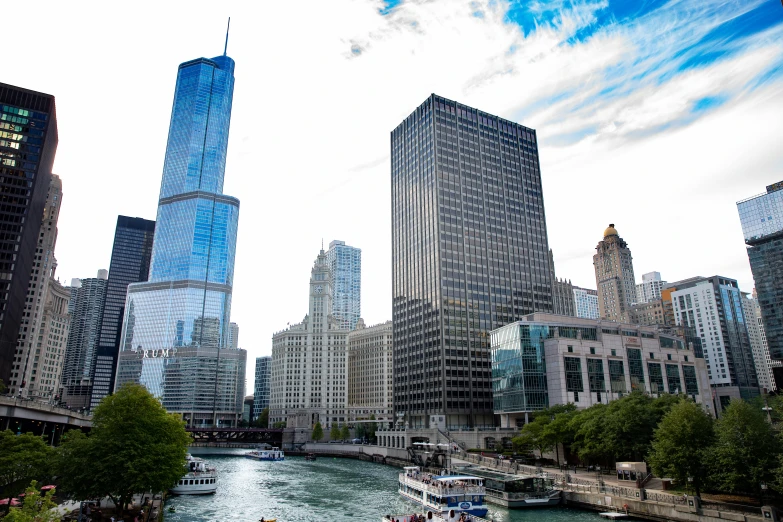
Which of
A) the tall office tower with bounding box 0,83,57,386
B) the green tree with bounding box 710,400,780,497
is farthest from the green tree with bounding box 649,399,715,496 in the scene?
the tall office tower with bounding box 0,83,57,386

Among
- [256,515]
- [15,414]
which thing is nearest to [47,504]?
[256,515]

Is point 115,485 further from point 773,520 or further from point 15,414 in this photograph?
point 773,520

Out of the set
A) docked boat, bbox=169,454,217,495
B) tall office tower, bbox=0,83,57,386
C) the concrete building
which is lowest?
docked boat, bbox=169,454,217,495

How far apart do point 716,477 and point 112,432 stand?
6955 centimetres

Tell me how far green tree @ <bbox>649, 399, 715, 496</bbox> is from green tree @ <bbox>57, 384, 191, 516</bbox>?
6001cm

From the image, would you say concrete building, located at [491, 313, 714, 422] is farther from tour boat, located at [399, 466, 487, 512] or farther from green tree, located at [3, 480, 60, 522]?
green tree, located at [3, 480, 60, 522]

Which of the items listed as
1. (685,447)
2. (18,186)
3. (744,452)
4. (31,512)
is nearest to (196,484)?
(31,512)

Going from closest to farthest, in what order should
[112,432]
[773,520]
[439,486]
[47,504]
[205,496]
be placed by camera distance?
[47,504]
[773,520]
[112,432]
[439,486]
[205,496]

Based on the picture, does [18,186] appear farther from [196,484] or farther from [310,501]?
[310,501]

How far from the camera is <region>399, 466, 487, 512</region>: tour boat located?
2901 inches

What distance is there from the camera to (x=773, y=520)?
53.4m

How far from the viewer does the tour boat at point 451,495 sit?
7369 cm

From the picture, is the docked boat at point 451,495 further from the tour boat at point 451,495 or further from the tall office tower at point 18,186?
the tall office tower at point 18,186

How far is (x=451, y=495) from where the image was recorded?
74938 mm
